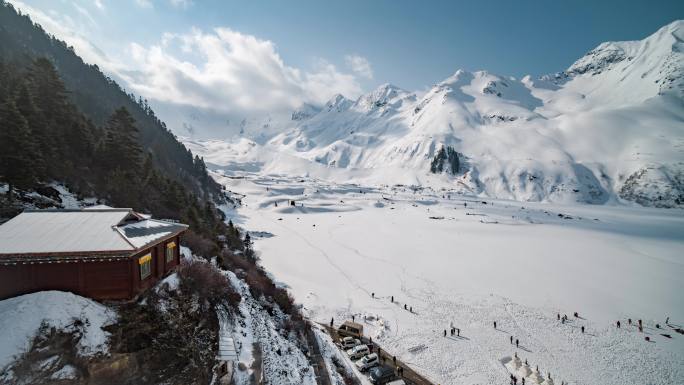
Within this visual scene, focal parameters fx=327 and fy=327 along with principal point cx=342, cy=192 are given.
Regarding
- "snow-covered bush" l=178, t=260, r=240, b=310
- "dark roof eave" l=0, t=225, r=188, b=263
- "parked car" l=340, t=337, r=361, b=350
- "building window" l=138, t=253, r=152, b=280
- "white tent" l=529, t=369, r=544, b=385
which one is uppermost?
"dark roof eave" l=0, t=225, r=188, b=263

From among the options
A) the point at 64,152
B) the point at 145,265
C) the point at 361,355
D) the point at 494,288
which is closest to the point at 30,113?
the point at 64,152

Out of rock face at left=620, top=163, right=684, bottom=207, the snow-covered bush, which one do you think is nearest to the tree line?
the snow-covered bush

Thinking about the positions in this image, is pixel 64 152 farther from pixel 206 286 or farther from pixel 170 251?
pixel 206 286

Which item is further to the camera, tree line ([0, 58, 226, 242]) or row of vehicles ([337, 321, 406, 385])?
tree line ([0, 58, 226, 242])

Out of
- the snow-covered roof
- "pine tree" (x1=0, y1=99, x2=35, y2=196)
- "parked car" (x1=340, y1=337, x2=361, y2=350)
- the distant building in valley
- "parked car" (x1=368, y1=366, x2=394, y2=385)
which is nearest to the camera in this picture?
the distant building in valley

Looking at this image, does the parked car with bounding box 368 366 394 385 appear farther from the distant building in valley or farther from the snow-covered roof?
the snow-covered roof
